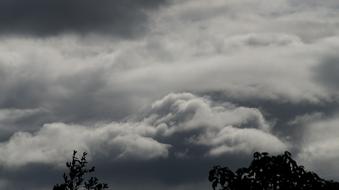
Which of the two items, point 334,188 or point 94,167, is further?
point 94,167

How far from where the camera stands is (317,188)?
58.2ft

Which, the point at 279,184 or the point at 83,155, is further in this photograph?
the point at 83,155

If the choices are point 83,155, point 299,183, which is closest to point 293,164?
point 299,183

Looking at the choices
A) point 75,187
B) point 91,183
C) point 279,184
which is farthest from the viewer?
point 91,183

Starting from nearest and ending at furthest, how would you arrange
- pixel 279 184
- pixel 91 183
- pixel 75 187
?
pixel 279 184 < pixel 75 187 < pixel 91 183

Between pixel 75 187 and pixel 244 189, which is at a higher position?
pixel 75 187

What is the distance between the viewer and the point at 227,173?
1812 cm

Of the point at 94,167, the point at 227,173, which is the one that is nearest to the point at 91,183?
the point at 94,167

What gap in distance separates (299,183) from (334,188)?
109cm

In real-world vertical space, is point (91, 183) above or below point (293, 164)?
above

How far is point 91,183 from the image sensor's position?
67.5m

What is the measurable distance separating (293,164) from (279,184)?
0.75 meters

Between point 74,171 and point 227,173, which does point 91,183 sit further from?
point 227,173

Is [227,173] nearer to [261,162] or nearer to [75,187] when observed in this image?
[261,162]
